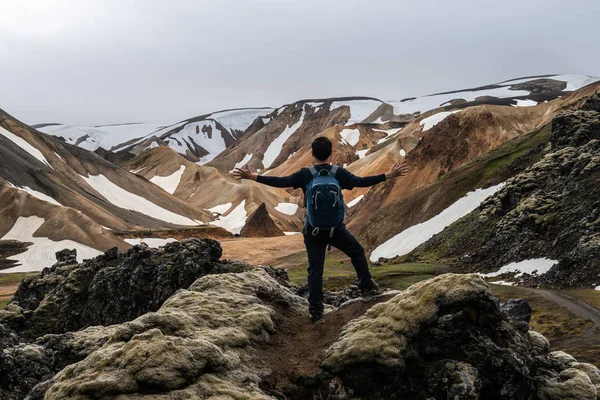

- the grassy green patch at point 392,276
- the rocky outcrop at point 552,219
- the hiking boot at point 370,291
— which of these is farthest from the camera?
the grassy green patch at point 392,276

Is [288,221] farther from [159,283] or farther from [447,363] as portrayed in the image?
[447,363]

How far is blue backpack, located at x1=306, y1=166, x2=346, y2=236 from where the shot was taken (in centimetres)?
1208

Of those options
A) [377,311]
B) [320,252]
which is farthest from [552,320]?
[320,252]

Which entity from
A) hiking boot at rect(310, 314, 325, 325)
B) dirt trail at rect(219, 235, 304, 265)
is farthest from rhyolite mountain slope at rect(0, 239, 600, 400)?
dirt trail at rect(219, 235, 304, 265)

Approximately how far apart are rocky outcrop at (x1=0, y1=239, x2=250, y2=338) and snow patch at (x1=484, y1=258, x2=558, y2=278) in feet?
95.6

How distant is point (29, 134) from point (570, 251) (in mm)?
169635

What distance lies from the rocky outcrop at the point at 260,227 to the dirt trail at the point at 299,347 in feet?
419

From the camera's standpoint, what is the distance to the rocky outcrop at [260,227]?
141 m

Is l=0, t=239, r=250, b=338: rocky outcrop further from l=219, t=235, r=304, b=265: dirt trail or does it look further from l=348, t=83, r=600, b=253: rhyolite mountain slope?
l=348, t=83, r=600, b=253: rhyolite mountain slope

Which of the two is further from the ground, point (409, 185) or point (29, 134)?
point (29, 134)

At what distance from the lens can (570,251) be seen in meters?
40.7

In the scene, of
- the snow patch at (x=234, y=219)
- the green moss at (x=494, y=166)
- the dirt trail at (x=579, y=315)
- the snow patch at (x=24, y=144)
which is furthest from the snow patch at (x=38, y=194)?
the dirt trail at (x=579, y=315)

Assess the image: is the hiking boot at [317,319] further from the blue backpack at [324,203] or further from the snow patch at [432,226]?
the snow patch at [432,226]

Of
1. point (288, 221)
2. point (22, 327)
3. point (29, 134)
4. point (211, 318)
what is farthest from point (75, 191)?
point (211, 318)
